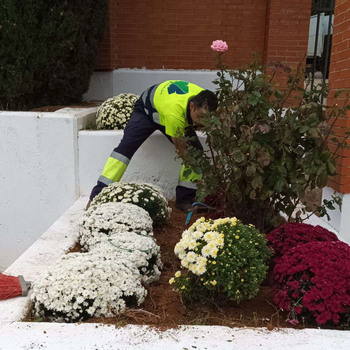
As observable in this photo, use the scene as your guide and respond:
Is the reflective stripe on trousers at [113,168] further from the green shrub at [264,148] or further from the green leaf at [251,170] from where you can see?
the green leaf at [251,170]

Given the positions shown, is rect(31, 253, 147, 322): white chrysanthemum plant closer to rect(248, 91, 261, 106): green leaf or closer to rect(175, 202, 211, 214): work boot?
rect(248, 91, 261, 106): green leaf

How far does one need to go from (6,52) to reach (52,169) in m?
1.79

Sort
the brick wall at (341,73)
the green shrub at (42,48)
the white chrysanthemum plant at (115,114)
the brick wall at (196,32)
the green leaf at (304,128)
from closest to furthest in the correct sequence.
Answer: the green leaf at (304,128), the brick wall at (341,73), the white chrysanthemum plant at (115,114), the green shrub at (42,48), the brick wall at (196,32)

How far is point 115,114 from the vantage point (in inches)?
206

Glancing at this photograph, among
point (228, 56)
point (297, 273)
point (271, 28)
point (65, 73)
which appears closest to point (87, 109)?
point (65, 73)

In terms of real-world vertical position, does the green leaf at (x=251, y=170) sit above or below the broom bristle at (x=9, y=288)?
above

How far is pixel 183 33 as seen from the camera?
725 centimetres

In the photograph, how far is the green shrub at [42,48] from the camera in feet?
17.7

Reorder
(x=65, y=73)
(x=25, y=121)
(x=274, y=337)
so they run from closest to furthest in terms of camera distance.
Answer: (x=274, y=337) → (x=25, y=121) → (x=65, y=73)

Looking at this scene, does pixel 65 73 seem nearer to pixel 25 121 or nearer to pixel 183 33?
pixel 25 121

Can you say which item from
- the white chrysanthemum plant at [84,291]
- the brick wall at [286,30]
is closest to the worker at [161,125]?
the white chrysanthemum plant at [84,291]

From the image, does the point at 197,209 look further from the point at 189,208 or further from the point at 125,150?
the point at 125,150

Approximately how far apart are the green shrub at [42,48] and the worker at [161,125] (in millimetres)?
1773

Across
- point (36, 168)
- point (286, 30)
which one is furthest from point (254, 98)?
point (286, 30)
